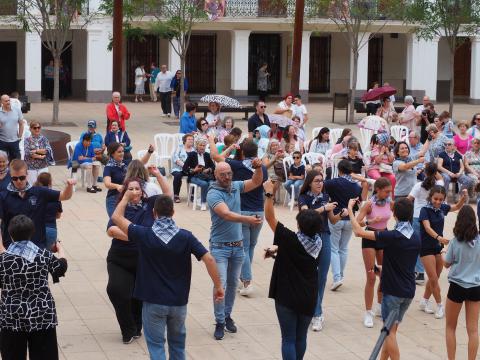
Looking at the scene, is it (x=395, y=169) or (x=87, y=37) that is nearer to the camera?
(x=395, y=169)

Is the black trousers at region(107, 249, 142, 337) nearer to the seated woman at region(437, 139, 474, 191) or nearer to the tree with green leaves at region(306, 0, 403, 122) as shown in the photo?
the seated woman at region(437, 139, 474, 191)

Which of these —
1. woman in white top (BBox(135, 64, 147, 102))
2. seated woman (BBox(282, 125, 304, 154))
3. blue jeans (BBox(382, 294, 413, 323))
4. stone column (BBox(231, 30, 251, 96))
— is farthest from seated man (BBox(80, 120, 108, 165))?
stone column (BBox(231, 30, 251, 96))

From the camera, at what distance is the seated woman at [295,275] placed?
8391mm

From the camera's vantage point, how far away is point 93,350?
31.8 ft

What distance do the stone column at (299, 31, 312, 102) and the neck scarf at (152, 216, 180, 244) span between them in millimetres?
33095

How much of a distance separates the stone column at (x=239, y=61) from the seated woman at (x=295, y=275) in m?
32.8

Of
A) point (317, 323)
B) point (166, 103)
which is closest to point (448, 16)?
point (166, 103)

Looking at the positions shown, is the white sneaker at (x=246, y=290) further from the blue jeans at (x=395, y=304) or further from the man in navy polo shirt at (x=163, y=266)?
the man in navy polo shirt at (x=163, y=266)

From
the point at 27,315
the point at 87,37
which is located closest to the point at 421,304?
the point at 27,315

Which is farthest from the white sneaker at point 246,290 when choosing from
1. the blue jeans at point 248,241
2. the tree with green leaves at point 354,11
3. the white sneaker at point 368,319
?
the tree with green leaves at point 354,11

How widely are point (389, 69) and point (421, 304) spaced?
34.7 m

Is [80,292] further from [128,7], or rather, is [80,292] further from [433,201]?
[128,7]

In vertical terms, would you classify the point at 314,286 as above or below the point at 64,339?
above

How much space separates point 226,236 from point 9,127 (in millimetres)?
9489
